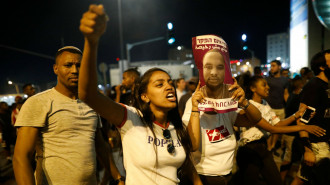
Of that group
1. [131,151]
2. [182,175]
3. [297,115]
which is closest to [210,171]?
[182,175]

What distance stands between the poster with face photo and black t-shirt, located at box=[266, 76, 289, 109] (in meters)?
4.60

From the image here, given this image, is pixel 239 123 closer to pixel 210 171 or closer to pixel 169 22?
pixel 210 171

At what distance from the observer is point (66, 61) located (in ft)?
7.44

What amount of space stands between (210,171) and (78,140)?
1.43 metres

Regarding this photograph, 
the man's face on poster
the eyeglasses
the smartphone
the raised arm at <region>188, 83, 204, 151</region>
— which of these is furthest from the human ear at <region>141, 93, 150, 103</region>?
the smartphone

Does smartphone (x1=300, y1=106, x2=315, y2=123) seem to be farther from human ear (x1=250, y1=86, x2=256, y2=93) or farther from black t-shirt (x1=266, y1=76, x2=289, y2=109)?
black t-shirt (x1=266, y1=76, x2=289, y2=109)

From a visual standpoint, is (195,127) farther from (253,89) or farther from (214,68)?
(253,89)

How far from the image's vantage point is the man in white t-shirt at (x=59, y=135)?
1.98 m

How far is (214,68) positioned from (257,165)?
211 cm

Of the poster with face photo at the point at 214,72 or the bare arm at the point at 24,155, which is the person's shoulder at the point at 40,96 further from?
the poster with face photo at the point at 214,72

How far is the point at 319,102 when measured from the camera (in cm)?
310

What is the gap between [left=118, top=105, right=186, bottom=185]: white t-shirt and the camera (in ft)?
6.21

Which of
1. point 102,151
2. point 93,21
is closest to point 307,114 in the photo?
point 102,151

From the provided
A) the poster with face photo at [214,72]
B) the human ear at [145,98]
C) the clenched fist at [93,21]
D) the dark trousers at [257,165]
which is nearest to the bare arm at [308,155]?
the dark trousers at [257,165]
